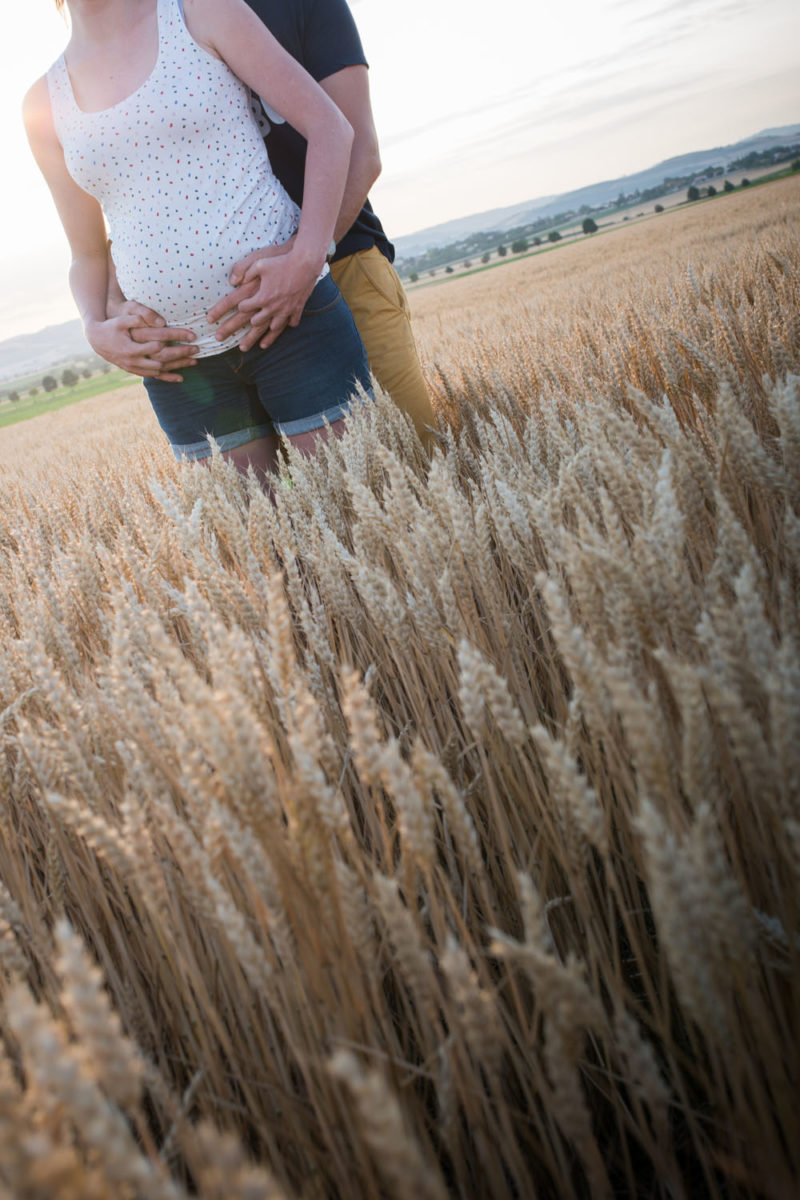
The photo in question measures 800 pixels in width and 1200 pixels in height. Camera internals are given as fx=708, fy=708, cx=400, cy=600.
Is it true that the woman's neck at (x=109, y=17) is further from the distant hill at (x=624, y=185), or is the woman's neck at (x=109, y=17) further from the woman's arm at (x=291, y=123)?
the distant hill at (x=624, y=185)

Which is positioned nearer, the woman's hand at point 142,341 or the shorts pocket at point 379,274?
the woman's hand at point 142,341

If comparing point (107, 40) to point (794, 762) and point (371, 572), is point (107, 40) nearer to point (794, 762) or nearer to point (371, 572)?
point (371, 572)

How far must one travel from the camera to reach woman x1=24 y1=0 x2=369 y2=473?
5.74 ft

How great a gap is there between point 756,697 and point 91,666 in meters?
1.23

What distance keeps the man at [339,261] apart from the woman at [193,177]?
0.16 ft

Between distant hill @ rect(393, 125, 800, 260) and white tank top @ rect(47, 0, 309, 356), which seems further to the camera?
distant hill @ rect(393, 125, 800, 260)

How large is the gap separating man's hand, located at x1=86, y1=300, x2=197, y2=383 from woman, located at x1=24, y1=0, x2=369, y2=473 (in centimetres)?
1

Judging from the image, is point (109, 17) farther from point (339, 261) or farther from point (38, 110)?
point (339, 261)

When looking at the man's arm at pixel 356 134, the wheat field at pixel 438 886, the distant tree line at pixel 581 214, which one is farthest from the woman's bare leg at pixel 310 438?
the distant tree line at pixel 581 214

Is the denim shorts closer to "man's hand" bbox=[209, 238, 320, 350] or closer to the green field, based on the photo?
"man's hand" bbox=[209, 238, 320, 350]

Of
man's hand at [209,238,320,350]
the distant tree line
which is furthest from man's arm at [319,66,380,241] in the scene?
the distant tree line

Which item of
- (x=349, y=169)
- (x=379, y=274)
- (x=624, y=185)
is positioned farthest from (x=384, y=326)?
(x=624, y=185)

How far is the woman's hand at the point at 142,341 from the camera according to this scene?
199 centimetres

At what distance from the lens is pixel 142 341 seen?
6.66 ft
